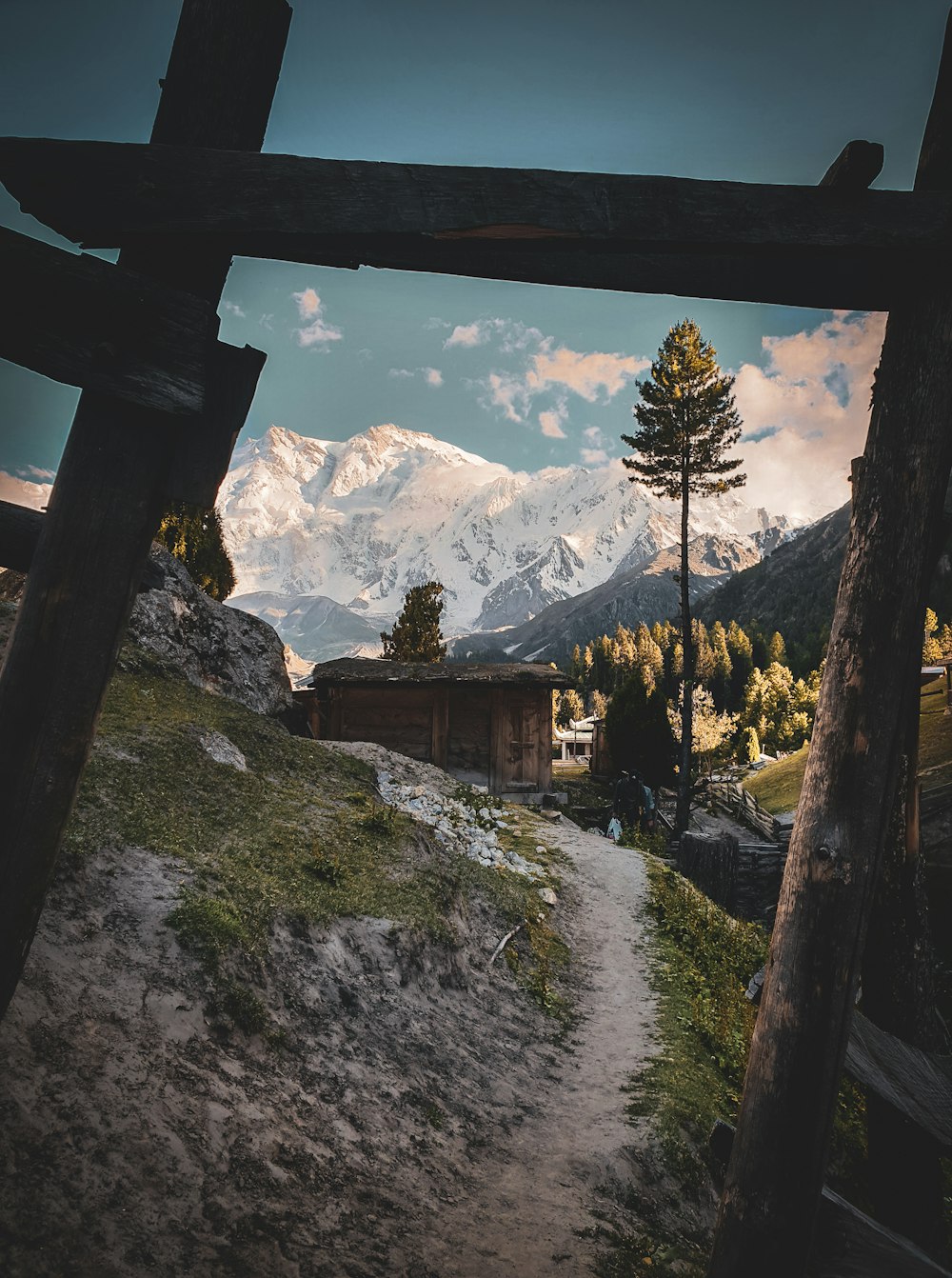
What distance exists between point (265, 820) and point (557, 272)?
293 inches

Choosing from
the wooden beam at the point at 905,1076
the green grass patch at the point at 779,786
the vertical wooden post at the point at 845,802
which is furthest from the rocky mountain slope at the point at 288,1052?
the green grass patch at the point at 779,786

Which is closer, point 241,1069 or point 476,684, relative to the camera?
Result: point 241,1069

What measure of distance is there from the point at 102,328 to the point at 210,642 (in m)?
13.5

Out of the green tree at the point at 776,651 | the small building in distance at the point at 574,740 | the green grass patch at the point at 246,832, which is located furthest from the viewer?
the green tree at the point at 776,651

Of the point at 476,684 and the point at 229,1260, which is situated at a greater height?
the point at 476,684

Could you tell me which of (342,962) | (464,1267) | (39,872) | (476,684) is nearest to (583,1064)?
(342,962)

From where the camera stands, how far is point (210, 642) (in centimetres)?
1509

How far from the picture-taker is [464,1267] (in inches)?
134

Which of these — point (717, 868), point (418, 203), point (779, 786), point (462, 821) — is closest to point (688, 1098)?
point (418, 203)

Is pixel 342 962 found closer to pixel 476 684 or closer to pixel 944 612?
pixel 476 684

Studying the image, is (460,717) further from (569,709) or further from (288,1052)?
(569,709)

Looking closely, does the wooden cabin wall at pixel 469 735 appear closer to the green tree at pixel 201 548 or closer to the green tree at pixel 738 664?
the green tree at pixel 201 548

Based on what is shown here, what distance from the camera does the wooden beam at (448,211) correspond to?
248cm

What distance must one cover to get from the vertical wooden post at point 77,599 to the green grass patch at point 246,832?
2.84 metres
